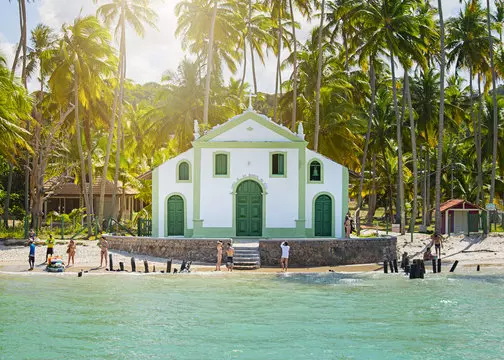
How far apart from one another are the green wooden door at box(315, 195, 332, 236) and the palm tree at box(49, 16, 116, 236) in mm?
13134

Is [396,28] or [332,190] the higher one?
[396,28]

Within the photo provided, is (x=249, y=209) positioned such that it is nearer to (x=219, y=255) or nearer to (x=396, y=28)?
(x=219, y=255)

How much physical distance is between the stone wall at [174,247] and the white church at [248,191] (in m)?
3.22

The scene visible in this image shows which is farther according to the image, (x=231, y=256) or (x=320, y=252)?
(x=320, y=252)

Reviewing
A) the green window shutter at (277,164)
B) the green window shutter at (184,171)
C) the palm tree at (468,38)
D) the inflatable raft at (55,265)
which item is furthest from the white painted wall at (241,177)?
the palm tree at (468,38)

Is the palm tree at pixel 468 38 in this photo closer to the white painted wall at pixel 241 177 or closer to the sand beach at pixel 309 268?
the sand beach at pixel 309 268

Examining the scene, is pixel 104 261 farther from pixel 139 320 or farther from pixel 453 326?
pixel 453 326

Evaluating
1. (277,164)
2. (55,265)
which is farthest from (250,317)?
(277,164)

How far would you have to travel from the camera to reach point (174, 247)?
33281mm

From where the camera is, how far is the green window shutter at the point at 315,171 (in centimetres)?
3788

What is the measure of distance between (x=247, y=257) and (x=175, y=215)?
6.82m

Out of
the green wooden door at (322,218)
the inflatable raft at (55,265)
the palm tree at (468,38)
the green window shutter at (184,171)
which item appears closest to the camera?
the inflatable raft at (55,265)

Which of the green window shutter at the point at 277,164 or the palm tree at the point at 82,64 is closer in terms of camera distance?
the green window shutter at the point at 277,164

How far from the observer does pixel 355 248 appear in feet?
110
